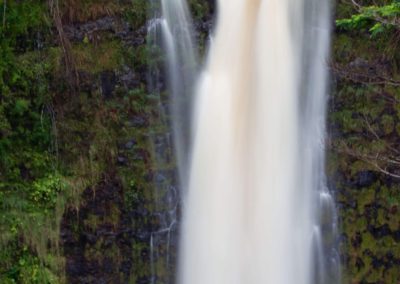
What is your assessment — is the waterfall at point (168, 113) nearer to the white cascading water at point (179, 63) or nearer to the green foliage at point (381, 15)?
the white cascading water at point (179, 63)

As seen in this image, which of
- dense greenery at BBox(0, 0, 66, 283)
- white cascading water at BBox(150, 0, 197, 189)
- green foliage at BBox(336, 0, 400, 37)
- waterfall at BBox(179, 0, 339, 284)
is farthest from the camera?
white cascading water at BBox(150, 0, 197, 189)

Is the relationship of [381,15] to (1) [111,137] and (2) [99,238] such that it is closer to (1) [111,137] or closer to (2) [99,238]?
(1) [111,137]

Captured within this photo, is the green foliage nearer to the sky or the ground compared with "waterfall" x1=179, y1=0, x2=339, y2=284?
nearer to the sky

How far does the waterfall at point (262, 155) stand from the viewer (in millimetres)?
6773

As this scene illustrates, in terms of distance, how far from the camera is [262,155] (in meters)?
6.78

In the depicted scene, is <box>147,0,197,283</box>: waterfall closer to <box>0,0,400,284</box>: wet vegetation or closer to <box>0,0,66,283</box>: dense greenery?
<box>0,0,400,284</box>: wet vegetation

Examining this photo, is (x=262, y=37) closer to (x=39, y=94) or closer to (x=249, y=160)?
(x=249, y=160)

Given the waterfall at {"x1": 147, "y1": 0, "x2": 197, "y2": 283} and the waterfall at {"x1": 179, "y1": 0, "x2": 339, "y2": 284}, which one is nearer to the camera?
the waterfall at {"x1": 179, "y1": 0, "x2": 339, "y2": 284}

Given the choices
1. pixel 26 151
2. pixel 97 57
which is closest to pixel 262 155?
pixel 97 57

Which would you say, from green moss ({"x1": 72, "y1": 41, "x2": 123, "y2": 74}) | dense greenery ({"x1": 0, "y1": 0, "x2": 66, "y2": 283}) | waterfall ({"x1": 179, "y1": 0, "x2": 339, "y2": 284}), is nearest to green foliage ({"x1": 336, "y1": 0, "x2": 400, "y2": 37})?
waterfall ({"x1": 179, "y1": 0, "x2": 339, "y2": 284})

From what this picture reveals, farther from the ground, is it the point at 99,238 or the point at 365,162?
the point at 365,162

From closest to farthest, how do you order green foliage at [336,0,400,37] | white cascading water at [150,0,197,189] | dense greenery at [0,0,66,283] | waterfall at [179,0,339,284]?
green foliage at [336,0,400,37]
dense greenery at [0,0,66,283]
waterfall at [179,0,339,284]
white cascading water at [150,0,197,189]

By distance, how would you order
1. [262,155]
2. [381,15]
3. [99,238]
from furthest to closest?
[99,238] < [262,155] < [381,15]

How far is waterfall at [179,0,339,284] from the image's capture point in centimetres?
677
